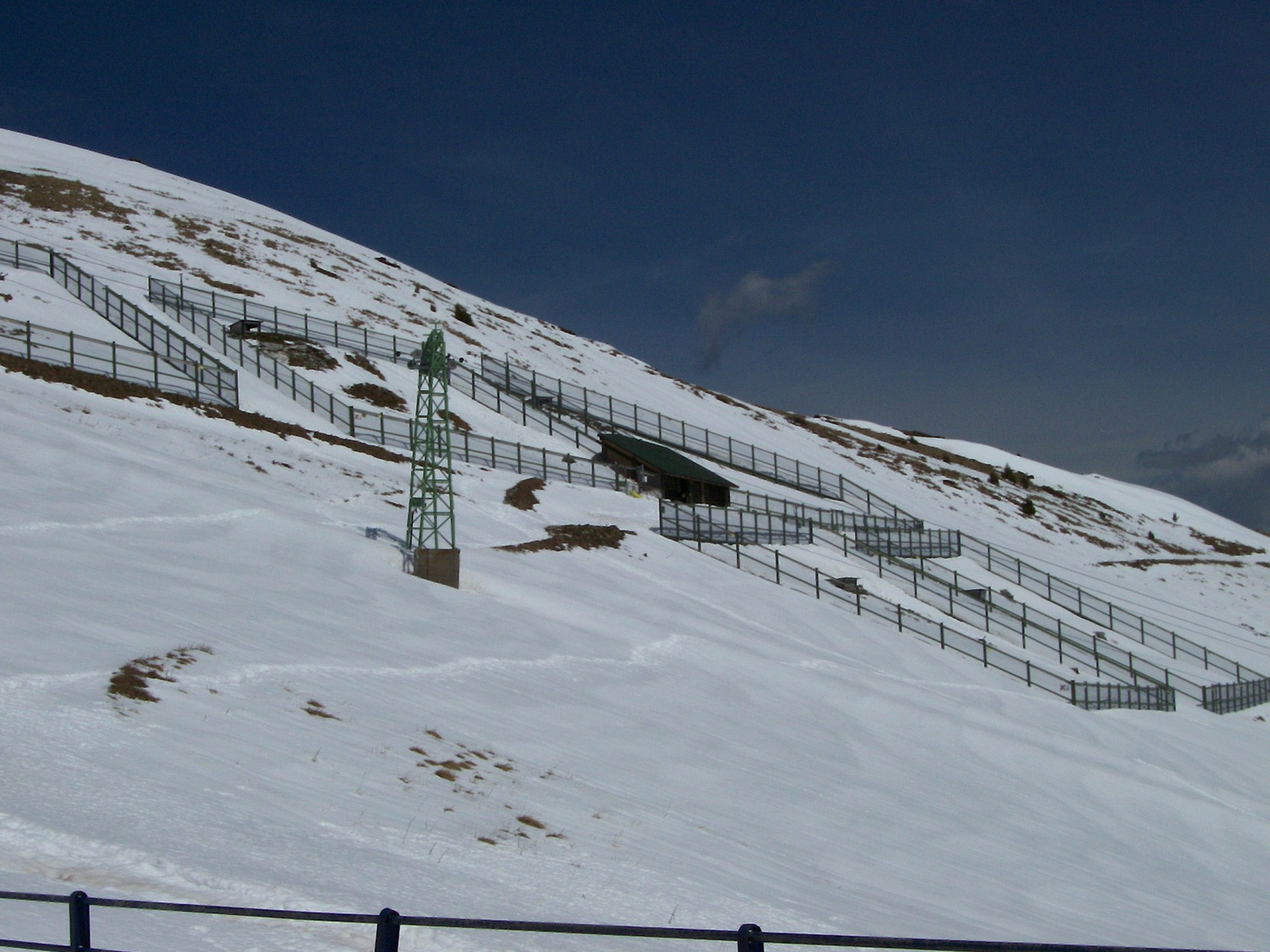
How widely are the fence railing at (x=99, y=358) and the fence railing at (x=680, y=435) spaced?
24.9m

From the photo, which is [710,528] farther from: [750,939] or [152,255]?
[152,255]

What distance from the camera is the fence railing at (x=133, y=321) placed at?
42719 mm

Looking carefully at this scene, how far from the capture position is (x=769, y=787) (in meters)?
17.7

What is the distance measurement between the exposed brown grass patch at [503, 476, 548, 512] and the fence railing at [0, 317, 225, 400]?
1207 centimetres

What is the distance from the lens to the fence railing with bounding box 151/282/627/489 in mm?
47250

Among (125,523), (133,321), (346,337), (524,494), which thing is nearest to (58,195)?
(346,337)

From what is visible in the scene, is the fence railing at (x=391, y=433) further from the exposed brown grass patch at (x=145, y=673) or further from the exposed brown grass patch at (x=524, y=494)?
the exposed brown grass patch at (x=145, y=673)

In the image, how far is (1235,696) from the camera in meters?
40.5

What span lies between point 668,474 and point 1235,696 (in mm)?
24891

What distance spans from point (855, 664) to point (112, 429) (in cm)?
2308

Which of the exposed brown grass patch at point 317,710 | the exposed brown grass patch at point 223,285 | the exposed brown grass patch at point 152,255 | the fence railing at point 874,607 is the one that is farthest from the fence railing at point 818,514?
the exposed brown grass patch at point 317,710

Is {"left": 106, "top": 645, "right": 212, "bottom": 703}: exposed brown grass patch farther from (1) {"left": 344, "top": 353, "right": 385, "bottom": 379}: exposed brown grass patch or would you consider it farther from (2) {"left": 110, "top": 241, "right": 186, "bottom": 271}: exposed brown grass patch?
(2) {"left": 110, "top": 241, "right": 186, "bottom": 271}: exposed brown grass patch

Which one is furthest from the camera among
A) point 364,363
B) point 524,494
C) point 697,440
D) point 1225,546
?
point 1225,546

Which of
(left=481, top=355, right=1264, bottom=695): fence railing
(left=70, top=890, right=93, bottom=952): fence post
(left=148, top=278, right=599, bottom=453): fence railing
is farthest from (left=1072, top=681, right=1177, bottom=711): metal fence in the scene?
(left=70, top=890, right=93, bottom=952): fence post
